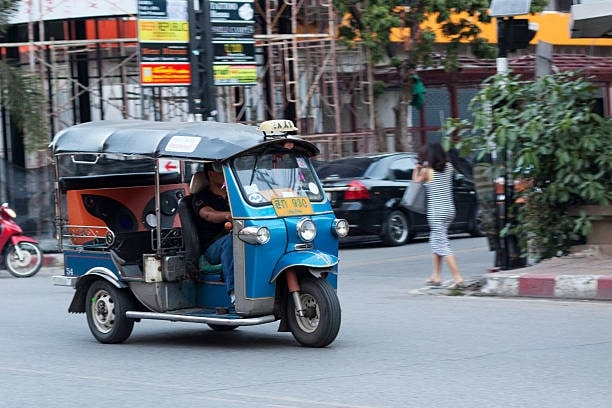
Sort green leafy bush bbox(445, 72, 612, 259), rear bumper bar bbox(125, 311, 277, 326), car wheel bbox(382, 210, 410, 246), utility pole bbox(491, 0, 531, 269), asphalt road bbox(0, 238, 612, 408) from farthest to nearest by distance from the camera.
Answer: car wheel bbox(382, 210, 410, 246)
utility pole bbox(491, 0, 531, 269)
green leafy bush bbox(445, 72, 612, 259)
rear bumper bar bbox(125, 311, 277, 326)
asphalt road bbox(0, 238, 612, 408)

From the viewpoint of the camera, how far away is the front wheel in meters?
17.1

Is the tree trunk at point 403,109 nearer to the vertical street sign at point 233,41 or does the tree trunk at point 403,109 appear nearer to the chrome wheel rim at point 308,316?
the vertical street sign at point 233,41

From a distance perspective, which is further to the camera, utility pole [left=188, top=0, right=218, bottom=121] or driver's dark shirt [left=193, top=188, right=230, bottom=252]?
utility pole [left=188, top=0, right=218, bottom=121]

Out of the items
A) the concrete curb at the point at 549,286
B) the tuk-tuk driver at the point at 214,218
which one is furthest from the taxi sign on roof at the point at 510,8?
the tuk-tuk driver at the point at 214,218

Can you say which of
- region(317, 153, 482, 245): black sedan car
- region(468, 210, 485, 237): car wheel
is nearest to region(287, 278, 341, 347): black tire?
region(317, 153, 482, 245): black sedan car

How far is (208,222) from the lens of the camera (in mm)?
9641

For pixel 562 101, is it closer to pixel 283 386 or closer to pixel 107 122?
pixel 107 122

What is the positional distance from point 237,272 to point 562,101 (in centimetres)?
557

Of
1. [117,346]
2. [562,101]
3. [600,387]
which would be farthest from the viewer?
[562,101]

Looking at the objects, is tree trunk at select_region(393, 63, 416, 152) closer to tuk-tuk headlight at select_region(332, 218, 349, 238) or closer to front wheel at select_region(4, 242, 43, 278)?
front wheel at select_region(4, 242, 43, 278)

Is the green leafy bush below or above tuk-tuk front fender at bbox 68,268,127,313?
above

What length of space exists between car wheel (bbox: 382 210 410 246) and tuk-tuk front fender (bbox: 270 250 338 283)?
10596mm

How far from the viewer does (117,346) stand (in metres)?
9.82

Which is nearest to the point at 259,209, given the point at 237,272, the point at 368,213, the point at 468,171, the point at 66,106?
the point at 237,272
